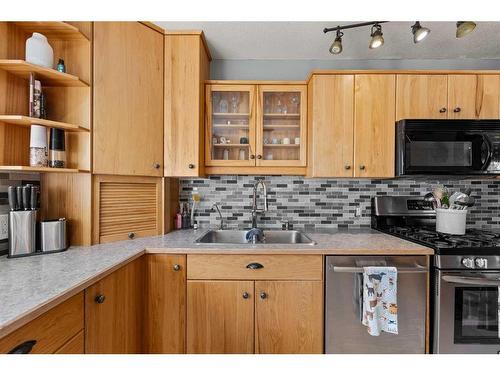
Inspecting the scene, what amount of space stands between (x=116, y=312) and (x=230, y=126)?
57.1 inches

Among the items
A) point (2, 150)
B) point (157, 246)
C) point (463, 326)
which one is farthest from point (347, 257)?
point (2, 150)

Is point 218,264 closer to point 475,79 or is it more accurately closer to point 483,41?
point 475,79

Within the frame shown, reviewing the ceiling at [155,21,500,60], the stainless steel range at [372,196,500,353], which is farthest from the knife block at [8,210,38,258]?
the stainless steel range at [372,196,500,353]

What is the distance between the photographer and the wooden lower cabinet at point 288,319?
4.97ft

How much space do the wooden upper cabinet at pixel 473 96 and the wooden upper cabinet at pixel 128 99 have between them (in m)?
2.12

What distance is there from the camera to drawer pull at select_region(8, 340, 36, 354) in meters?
0.73

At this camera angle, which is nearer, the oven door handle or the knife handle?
the knife handle

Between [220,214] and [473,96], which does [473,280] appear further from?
[220,214]

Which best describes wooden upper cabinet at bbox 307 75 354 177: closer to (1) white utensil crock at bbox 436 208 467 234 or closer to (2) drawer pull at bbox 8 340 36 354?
(1) white utensil crock at bbox 436 208 467 234

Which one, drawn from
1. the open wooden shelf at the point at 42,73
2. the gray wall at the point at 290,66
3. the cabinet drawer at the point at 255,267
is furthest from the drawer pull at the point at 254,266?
the gray wall at the point at 290,66

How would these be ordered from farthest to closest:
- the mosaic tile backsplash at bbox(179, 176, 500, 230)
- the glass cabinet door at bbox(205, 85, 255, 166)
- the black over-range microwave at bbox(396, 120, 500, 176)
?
1. the mosaic tile backsplash at bbox(179, 176, 500, 230)
2. the glass cabinet door at bbox(205, 85, 255, 166)
3. the black over-range microwave at bbox(396, 120, 500, 176)

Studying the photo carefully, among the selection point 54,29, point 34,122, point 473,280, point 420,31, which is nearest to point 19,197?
point 34,122

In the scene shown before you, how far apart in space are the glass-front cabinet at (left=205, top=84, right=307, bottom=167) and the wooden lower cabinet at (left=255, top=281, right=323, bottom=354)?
0.92 m

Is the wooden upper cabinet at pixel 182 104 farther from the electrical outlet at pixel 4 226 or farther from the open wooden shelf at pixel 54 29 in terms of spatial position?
the electrical outlet at pixel 4 226
